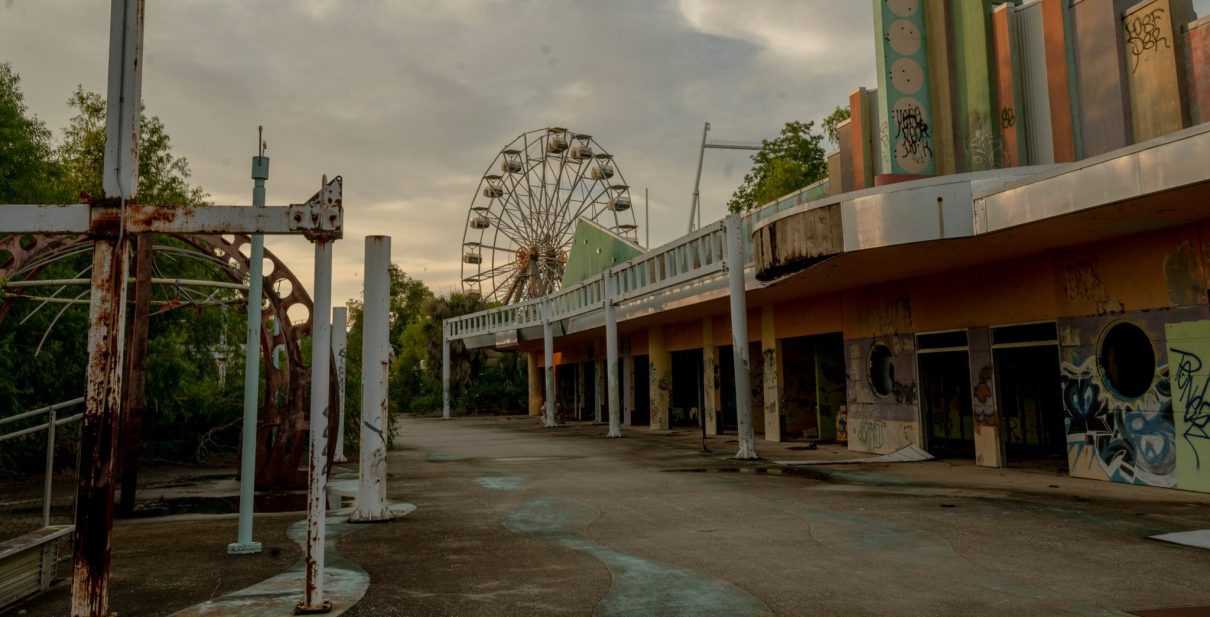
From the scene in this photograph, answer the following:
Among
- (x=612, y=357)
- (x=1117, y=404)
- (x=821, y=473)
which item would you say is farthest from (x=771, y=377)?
(x=1117, y=404)

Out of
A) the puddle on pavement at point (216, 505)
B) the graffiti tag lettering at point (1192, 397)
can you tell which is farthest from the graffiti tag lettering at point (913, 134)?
the puddle on pavement at point (216, 505)

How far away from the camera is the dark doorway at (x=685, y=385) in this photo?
34.1 metres

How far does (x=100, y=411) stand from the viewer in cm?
465

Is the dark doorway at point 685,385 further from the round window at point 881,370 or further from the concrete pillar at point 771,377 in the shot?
the round window at point 881,370

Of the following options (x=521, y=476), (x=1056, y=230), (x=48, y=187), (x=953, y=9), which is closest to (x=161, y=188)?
(x=48, y=187)

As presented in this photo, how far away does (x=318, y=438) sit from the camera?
557cm

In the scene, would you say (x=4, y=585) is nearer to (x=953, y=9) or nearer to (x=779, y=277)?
(x=779, y=277)

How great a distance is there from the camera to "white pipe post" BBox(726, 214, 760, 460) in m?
17.4

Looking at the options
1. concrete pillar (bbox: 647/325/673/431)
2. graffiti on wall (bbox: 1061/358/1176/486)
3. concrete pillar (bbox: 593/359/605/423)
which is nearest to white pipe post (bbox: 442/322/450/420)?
concrete pillar (bbox: 593/359/605/423)

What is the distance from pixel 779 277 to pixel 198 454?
13.3 metres

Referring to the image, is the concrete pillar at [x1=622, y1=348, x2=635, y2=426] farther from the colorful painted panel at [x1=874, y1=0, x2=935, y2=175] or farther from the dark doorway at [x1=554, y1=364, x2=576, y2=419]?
the colorful painted panel at [x1=874, y1=0, x2=935, y2=175]

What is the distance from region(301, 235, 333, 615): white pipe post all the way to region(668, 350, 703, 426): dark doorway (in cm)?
2817

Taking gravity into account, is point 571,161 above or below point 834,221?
above

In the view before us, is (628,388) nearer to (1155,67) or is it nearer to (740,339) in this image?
(740,339)
